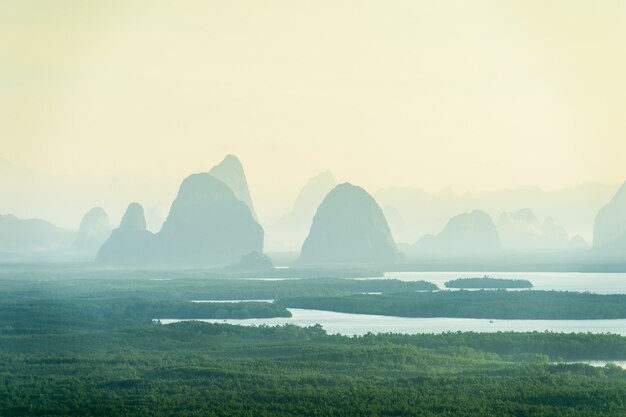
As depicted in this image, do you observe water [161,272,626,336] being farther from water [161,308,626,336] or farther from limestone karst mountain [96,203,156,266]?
limestone karst mountain [96,203,156,266]

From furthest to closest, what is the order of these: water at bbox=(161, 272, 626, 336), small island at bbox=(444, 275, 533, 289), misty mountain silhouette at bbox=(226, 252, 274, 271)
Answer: misty mountain silhouette at bbox=(226, 252, 274, 271) → small island at bbox=(444, 275, 533, 289) → water at bbox=(161, 272, 626, 336)

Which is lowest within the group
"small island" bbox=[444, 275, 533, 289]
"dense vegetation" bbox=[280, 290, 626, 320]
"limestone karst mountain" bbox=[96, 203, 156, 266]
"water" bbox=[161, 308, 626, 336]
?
"water" bbox=[161, 308, 626, 336]

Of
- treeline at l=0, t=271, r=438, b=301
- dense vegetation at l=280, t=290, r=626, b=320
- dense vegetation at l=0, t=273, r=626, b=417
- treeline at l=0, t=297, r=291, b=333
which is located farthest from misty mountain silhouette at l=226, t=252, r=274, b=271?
dense vegetation at l=0, t=273, r=626, b=417

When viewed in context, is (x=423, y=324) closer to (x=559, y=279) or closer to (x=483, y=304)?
(x=483, y=304)

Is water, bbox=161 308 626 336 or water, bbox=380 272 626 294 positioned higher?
water, bbox=380 272 626 294

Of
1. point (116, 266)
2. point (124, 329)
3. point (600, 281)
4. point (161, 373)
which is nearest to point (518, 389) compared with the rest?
point (161, 373)

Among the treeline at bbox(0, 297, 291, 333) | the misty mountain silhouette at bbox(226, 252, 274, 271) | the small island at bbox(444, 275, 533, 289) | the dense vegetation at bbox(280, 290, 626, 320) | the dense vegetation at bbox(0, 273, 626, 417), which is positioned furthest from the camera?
the misty mountain silhouette at bbox(226, 252, 274, 271)

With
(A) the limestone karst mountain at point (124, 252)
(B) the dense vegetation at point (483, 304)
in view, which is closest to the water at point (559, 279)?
(B) the dense vegetation at point (483, 304)

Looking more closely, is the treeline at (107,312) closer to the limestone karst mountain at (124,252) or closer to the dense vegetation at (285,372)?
the dense vegetation at (285,372)
